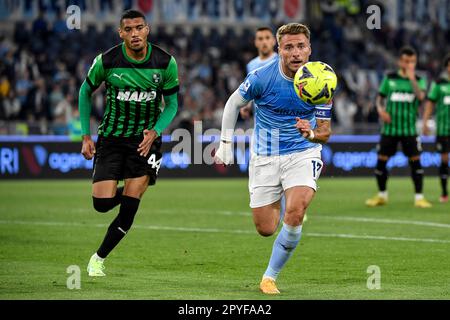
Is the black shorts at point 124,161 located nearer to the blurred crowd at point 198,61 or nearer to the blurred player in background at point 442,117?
the blurred player in background at point 442,117

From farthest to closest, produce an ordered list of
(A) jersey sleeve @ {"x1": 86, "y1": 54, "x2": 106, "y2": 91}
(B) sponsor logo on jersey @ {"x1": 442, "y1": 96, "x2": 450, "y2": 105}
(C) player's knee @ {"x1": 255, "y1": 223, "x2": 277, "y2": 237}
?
(B) sponsor logo on jersey @ {"x1": 442, "y1": 96, "x2": 450, "y2": 105} < (A) jersey sleeve @ {"x1": 86, "y1": 54, "x2": 106, "y2": 91} < (C) player's knee @ {"x1": 255, "y1": 223, "x2": 277, "y2": 237}

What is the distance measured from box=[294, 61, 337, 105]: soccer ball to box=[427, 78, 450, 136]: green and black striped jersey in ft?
35.6

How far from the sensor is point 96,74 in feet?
34.7

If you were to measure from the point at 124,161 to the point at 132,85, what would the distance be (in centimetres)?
76

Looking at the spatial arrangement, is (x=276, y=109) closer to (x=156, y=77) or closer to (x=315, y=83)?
(x=315, y=83)

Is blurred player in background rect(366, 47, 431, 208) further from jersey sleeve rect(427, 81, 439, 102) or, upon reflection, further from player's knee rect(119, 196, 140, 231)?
player's knee rect(119, 196, 140, 231)

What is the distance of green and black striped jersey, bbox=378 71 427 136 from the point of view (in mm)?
18531

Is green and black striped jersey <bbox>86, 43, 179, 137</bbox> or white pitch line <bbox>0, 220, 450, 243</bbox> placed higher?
green and black striped jersey <bbox>86, 43, 179, 137</bbox>

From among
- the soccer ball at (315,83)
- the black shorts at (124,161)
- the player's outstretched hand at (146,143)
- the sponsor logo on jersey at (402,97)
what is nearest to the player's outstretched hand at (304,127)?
the soccer ball at (315,83)

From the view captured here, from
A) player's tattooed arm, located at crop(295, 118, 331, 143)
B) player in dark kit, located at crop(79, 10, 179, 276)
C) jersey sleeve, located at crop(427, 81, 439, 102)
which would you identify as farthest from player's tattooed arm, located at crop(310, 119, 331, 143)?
jersey sleeve, located at crop(427, 81, 439, 102)

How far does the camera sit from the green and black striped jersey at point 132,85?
10.6 m

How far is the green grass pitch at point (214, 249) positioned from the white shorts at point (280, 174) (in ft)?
2.74

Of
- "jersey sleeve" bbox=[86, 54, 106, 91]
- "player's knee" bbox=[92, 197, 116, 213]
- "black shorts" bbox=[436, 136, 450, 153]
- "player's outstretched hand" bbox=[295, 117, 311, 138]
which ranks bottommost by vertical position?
"black shorts" bbox=[436, 136, 450, 153]
